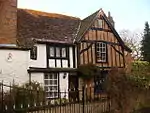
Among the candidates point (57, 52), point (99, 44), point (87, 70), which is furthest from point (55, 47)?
point (99, 44)

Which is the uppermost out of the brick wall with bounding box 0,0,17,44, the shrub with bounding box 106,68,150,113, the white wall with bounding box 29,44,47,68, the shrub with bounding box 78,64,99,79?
the brick wall with bounding box 0,0,17,44

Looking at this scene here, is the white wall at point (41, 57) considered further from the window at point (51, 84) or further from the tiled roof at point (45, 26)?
the window at point (51, 84)

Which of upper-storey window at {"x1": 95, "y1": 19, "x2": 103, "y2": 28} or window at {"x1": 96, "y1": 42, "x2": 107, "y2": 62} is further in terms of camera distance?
upper-storey window at {"x1": 95, "y1": 19, "x2": 103, "y2": 28}

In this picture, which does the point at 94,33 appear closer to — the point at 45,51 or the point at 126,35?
the point at 45,51

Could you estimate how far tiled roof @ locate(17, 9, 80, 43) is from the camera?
2367cm

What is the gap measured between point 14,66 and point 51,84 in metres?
4.19

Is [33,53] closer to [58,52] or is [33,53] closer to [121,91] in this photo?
[58,52]

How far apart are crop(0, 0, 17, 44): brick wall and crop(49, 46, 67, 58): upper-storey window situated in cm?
355

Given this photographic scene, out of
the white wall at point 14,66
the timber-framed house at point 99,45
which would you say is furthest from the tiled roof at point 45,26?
the white wall at point 14,66

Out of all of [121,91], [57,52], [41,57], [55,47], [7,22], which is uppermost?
[7,22]

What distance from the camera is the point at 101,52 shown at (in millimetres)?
25875

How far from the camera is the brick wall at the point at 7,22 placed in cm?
2105

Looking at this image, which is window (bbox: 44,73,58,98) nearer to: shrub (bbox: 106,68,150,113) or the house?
the house

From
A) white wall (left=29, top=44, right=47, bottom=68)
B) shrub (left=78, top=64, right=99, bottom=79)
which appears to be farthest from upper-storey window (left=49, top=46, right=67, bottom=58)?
shrub (left=78, top=64, right=99, bottom=79)
